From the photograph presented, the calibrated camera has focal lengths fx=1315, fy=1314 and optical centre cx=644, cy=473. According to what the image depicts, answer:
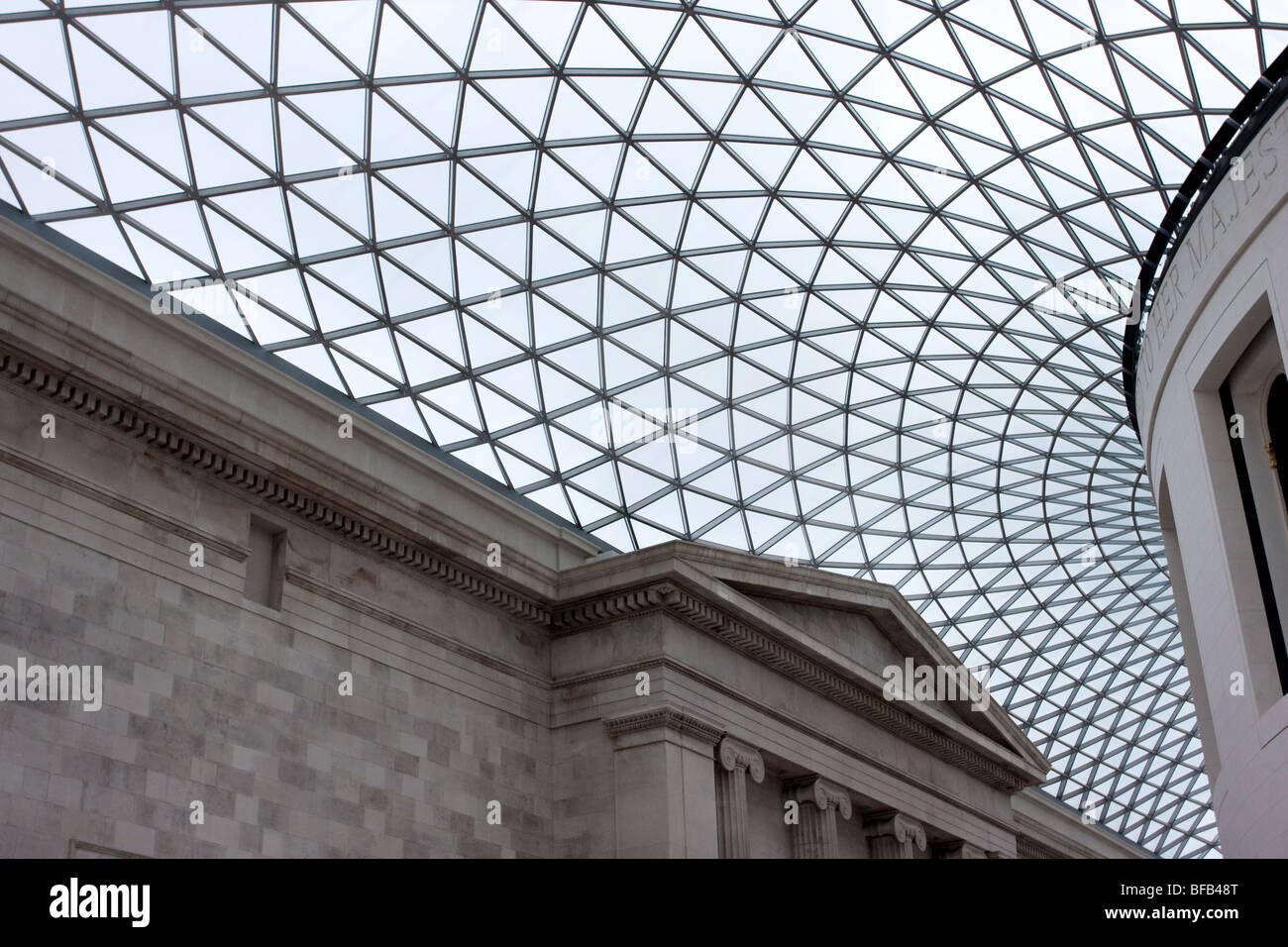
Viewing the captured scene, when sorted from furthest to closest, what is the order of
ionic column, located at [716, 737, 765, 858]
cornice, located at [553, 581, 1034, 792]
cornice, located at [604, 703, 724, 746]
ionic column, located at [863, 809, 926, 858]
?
1. ionic column, located at [863, 809, 926, 858]
2. cornice, located at [553, 581, 1034, 792]
3. ionic column, located at [716, 737, 765, 858]
4. cornice, located at [604, 703, 724, 746]

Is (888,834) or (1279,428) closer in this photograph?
(1279,428)

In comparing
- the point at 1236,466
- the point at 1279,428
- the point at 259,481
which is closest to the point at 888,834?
the point at 1236,466

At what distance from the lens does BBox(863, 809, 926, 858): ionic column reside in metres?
35.8

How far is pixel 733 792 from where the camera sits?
29266mm

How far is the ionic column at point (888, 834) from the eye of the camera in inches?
1411

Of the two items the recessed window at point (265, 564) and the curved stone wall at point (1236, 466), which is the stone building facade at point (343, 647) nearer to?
the recessed window at point (265, 564)

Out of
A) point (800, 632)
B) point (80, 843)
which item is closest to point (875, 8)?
point (800, 632)

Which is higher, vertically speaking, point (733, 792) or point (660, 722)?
point (660, 722)

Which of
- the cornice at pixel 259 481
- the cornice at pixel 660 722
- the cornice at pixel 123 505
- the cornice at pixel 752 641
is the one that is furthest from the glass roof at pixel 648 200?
the cornice at pixel 660 722

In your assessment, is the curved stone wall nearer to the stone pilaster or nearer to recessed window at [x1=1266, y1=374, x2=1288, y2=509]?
recessed window at [x1=1266, y1=374, x2=1288, y2=509]

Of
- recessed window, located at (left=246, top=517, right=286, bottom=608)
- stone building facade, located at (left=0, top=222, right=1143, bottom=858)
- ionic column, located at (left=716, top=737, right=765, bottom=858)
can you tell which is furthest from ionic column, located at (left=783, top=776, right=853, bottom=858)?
recessed window, located at (left=246, top=517, right=286, bottom=608)

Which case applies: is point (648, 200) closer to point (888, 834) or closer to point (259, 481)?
point (259, 481)

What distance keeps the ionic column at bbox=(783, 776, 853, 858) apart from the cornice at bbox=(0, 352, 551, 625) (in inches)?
322

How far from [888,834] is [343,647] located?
18020 mm
